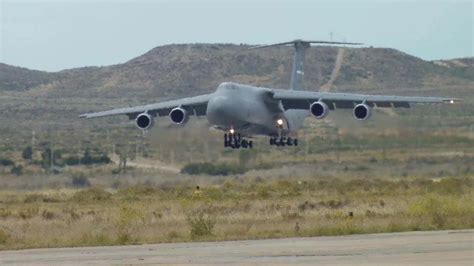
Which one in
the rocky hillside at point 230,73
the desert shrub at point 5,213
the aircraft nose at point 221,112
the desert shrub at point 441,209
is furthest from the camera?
the rocky hillside at point 230,73

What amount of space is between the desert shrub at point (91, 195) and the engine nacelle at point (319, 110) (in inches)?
350

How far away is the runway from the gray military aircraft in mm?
16097

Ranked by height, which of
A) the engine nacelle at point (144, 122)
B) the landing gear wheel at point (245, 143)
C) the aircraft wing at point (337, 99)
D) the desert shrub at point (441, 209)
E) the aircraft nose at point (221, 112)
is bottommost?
the desert shrub at point (441, 209)

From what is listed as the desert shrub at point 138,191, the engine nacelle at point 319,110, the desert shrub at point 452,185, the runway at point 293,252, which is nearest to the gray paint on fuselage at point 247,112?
the engine nacelle at point 319,110

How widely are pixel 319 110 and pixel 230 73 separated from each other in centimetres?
7954

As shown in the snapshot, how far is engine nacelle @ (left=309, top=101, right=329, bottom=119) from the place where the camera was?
4538 cm

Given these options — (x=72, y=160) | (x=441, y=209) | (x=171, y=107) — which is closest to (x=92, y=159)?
(x=72, y=160)

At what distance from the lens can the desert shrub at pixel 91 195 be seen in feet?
161

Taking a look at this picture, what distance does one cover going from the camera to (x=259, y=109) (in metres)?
46.2

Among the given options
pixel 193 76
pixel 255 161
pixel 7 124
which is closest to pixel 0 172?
pixel 255 161

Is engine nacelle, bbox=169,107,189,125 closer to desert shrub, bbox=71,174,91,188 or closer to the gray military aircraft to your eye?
the gray military aircraft

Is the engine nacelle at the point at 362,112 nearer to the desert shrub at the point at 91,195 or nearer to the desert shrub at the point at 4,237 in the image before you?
the desert shrub at the point at 91,195

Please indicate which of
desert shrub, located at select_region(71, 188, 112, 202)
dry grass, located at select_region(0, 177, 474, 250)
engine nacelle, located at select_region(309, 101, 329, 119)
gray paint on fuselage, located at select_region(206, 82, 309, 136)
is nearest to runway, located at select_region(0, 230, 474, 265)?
dry grass, located at select_region(0, 177, 474, 250)

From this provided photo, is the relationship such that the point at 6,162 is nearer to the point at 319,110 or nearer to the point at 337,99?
the point at 337,99
